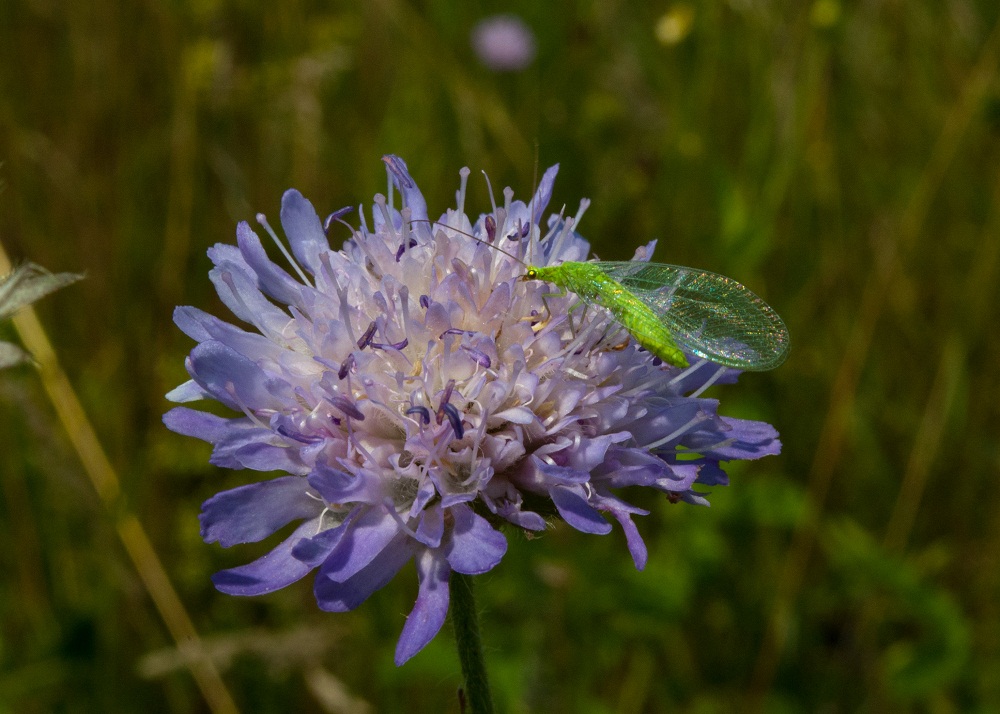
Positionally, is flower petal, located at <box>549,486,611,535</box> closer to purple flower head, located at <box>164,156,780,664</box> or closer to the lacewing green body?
purple flower head, located at <box>164,156,780,664</box>

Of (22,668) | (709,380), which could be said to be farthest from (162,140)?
(709,380)

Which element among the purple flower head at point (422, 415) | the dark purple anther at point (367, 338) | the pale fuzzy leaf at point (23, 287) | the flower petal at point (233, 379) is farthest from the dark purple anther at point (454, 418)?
the pale fuzzy leaf at point (23, 287)

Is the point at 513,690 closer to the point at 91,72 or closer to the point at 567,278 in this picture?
the point at 567,278

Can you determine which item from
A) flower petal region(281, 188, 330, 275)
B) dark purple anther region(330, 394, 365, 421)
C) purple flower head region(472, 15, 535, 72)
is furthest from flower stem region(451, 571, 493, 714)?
purple flower head region(472, 15, 535, 72)

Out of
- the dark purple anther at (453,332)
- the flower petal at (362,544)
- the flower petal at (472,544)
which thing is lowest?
the flower petal at (362,544)

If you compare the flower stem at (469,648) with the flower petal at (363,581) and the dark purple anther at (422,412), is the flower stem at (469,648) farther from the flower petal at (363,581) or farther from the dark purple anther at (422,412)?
the dark purple anther at (422,412)

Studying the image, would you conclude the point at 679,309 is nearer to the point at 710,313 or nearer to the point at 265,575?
the point at 710,313
